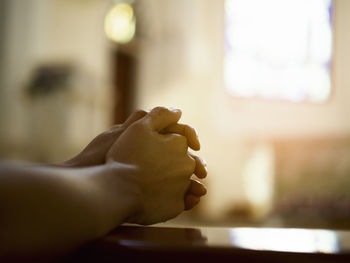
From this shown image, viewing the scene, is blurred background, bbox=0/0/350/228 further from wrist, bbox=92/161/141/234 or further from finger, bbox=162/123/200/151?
wrist, bbox=92/161/141/234

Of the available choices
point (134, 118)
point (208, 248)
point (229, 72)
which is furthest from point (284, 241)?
point (229, 72)

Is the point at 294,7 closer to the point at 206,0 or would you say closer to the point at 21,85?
the point at 206,0

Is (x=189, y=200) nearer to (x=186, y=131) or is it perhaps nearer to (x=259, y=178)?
(x=186, y=131)

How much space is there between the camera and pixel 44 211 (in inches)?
13.4

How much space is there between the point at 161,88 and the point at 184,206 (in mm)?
4560

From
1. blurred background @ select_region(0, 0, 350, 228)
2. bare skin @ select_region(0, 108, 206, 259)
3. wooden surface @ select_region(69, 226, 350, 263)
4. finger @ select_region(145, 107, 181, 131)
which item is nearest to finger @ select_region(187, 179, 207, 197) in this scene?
bare skin @ select_region(0, 108, 206, 259)

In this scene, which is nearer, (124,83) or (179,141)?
(179,141)

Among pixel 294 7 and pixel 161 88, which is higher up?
pixel 294 7

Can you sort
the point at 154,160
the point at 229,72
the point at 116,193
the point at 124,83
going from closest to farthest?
1. the point at 116,193
2. the point at 154,160
3. the point at 229,72
4. the point at 124,83

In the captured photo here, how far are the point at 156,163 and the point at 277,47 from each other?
183 inches

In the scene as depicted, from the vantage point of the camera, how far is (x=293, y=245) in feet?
1.30

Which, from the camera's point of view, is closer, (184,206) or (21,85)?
(184,206)

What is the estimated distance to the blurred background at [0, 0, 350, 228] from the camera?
3.88 metres

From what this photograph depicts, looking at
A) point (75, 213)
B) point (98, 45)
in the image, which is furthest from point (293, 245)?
point (98, 45)
